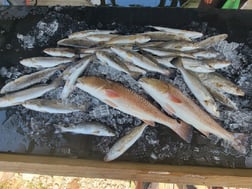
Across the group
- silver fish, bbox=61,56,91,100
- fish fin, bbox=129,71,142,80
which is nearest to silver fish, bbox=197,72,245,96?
fish fin, bbox=129,71,142,80

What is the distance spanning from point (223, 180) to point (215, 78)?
1.22 feet

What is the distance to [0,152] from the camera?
55.4 inches

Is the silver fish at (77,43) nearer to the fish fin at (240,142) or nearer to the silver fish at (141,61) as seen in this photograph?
the silver fish at (141,61)

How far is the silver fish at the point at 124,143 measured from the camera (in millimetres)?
1351

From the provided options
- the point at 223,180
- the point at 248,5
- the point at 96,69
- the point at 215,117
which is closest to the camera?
the point at 223,180

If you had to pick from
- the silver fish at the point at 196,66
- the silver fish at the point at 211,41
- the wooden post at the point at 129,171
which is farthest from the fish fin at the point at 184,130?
the silver fish at the point at 211,41

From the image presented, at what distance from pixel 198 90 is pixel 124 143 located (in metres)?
0.33

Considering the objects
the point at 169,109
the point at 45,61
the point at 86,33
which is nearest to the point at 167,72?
the point at 169,109

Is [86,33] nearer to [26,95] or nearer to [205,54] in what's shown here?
[26,95]

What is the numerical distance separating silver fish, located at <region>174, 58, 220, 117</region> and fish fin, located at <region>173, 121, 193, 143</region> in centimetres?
10

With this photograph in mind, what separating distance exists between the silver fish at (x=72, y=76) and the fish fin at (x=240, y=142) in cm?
60

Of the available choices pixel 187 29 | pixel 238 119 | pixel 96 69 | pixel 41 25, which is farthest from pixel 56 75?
pixel 238 119

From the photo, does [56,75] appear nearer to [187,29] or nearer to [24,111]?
[24,111]

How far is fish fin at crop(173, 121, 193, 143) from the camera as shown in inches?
53.5
